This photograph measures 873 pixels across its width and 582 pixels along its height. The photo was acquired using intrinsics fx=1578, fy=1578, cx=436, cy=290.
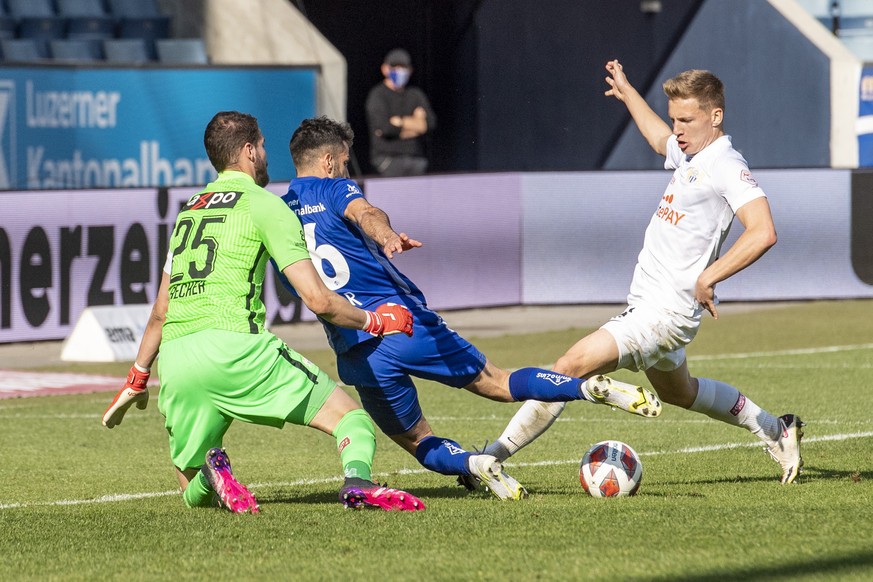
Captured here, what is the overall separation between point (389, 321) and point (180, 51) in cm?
1558

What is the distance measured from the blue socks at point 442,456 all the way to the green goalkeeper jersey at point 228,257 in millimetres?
1020

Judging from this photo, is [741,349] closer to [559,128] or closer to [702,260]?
[702,260]

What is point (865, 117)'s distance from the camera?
23625 mm

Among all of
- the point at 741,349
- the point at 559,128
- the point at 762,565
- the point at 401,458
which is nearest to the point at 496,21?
the point at 559,128

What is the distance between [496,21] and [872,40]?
22.3 ft

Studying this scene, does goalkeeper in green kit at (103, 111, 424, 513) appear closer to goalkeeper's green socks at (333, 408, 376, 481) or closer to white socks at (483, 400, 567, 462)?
goalkeeper's green socks at (333, 408, 376, 481)

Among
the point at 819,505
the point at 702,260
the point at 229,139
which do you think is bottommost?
the point at 819,505

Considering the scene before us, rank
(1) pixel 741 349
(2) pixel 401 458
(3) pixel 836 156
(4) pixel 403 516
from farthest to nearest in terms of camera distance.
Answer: (3) pixel 836 156
(1) pixel 741 349
(2) pixel 401 458
(4) pixel 403 516

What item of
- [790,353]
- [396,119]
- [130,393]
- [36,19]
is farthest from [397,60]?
[130,393]

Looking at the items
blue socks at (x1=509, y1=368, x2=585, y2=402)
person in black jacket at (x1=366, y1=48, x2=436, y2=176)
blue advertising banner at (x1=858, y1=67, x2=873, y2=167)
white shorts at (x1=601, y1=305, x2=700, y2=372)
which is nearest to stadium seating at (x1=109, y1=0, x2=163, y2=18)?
person in black jacket at (x1=366, y1=48, x2=436, y2=176)

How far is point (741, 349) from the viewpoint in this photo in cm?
1421

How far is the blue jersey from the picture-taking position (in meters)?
6.90

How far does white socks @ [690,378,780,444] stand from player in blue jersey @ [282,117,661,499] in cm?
111

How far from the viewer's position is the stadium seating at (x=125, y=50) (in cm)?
2088
